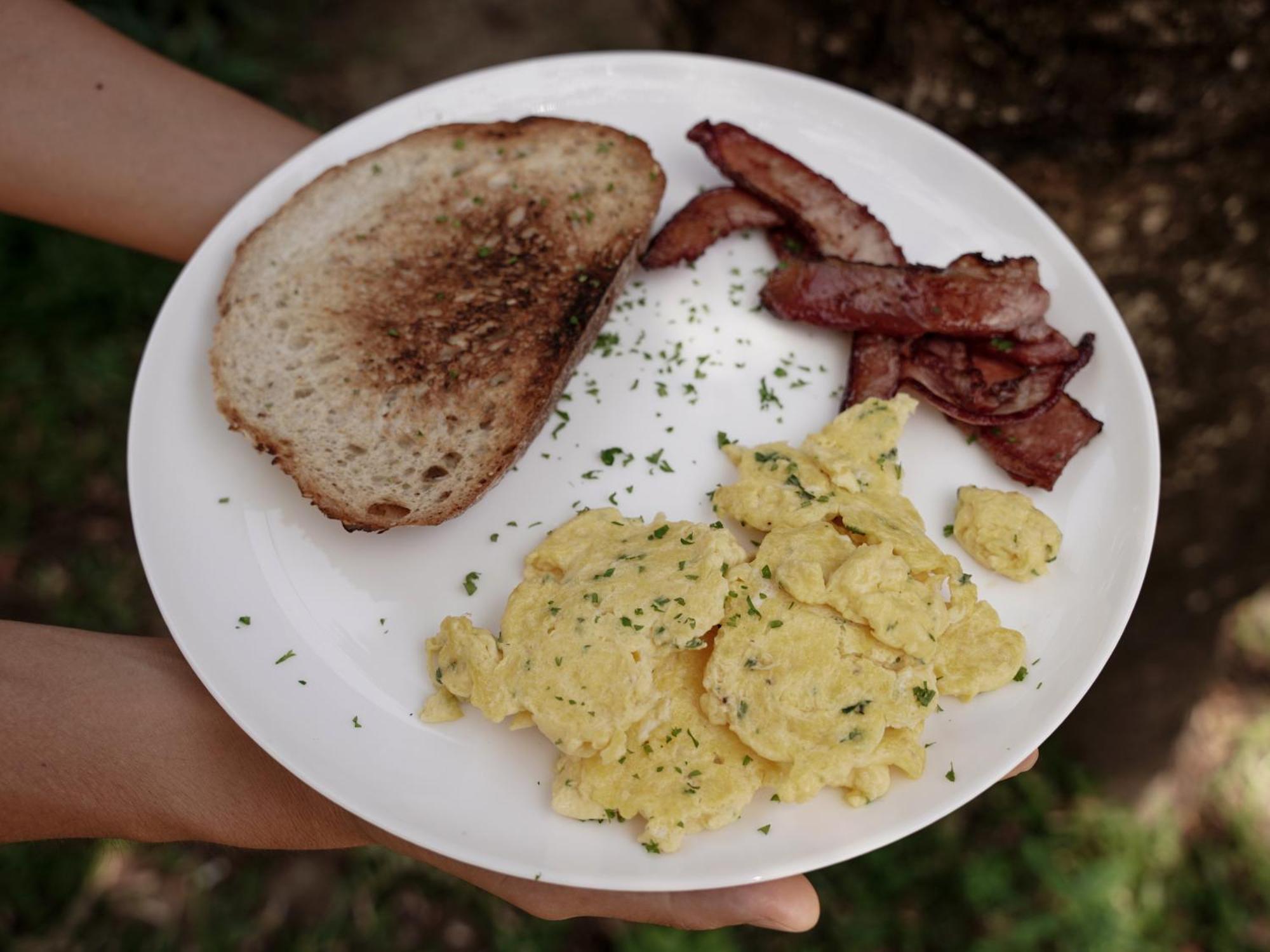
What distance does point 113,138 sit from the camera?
9.51 feet

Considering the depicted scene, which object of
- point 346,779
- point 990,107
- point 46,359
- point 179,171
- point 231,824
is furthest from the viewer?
point 46,359

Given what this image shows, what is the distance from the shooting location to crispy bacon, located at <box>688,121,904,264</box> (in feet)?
8.61

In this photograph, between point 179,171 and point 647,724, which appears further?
point 179,171

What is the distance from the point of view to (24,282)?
13.8ft

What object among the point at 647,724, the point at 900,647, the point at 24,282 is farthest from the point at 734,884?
the point at 24,282

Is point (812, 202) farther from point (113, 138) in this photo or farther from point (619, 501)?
point (113, 138)

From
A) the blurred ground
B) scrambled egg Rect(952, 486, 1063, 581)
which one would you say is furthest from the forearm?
scrambled egg Rect(952, 486, 1063, 581)

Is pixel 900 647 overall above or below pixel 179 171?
above

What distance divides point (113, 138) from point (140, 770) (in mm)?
1911

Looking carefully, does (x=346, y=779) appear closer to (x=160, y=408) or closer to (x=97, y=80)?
(x=160, y=408)

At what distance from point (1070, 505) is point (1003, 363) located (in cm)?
43

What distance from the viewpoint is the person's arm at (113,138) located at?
112 inches

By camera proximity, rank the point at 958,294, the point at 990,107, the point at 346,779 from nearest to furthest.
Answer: the point at 346,779, the point at 958,294, the point at 990,107

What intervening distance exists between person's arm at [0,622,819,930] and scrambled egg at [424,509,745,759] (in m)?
0.49
